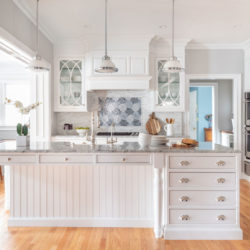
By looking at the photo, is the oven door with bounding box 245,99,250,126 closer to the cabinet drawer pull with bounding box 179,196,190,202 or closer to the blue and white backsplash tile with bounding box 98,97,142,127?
the blue and white backsplash tile with bounding box 98,97,142,127

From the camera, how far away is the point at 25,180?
2688 mm

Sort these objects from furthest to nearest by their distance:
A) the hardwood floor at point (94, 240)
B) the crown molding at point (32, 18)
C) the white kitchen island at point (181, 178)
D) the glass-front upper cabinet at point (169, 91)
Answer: the glass-front upper cabinet at point (169, 91), the crown molding at point (32, 18), the white kitchen island at point (181, 178), the hardwood floor at point (94, 240)

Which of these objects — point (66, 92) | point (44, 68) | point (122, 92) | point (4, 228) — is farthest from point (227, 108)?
point (4, 228)

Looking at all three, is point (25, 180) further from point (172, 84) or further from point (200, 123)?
point (200, 123)

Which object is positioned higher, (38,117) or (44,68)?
(44,68)

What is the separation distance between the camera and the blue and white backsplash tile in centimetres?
504

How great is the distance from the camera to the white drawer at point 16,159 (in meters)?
2.43

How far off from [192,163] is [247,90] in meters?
3.13

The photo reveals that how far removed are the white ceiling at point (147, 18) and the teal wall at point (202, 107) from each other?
A: 359cm

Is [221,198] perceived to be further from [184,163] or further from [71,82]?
[71,82]

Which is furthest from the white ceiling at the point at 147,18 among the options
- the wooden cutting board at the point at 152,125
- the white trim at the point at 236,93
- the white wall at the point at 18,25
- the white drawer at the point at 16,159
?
the white drawer at the point at 16,159

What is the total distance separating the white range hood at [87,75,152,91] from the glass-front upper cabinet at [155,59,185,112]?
36cm

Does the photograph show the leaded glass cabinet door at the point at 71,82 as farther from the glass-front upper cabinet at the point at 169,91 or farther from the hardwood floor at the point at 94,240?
the hardwood floor at the point at 94,240

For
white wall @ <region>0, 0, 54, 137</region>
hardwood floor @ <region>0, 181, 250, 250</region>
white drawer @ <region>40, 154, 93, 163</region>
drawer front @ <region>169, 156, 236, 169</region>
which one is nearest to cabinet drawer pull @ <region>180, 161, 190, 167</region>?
drawer front @ <region>169, 156, 236, 169</region>
